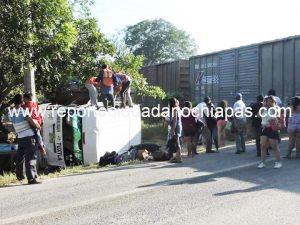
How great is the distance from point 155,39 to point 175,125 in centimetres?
6289

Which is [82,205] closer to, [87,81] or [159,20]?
[87,81]

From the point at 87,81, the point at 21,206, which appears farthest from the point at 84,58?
the point at 21,206

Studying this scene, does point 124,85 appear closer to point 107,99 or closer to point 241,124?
point 107,99

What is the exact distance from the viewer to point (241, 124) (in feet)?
37.1

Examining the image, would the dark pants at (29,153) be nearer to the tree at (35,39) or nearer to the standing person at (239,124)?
the tree at (35,39)

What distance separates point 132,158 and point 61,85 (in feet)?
13.2

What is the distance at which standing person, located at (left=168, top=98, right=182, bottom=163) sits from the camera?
33.0 ft

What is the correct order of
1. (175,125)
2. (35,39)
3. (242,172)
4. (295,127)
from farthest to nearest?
(295,127) → (175,125) → (35,39) → (242,172)

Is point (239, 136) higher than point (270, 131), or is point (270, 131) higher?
point (270, 131)

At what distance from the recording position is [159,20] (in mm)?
73000

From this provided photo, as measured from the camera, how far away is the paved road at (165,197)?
18.9 feet

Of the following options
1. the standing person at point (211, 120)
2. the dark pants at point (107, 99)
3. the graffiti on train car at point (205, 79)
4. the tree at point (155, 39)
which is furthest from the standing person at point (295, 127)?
the tree at point (155, 39)

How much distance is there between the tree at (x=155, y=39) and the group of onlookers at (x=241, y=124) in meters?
59.1

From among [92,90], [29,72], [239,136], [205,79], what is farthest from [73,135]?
[205,79]
